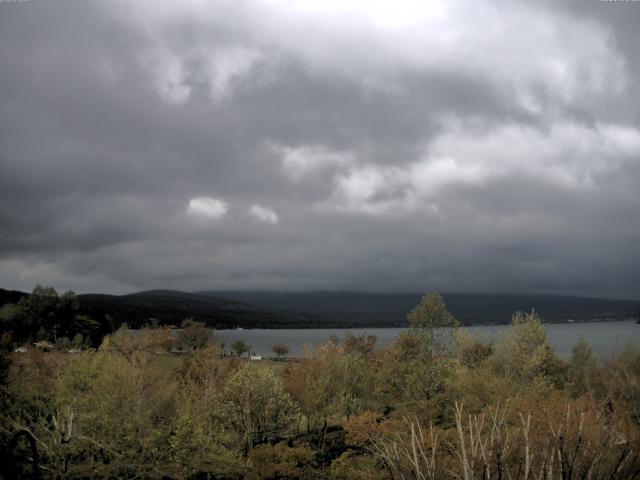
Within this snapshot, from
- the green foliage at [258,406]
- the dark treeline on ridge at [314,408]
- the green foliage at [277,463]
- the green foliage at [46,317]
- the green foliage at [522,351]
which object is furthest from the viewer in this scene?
the green foliage at [46,317]

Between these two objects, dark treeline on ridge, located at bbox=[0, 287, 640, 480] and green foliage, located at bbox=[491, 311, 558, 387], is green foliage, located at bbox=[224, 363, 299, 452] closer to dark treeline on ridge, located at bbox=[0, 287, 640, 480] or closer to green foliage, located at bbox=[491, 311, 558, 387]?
dark treeline on ridge, located at bbox=[0, 287, 640, 480]

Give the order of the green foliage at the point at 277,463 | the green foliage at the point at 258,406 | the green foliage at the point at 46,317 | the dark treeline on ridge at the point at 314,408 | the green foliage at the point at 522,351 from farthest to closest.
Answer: the green foliage at the point at 46,317 → the green foliage at the point at 522,351 → the green foliage at the point at 258,406 → the green foliage at the point at 277,463 → the dark treeline on ridge at the point at 314,408

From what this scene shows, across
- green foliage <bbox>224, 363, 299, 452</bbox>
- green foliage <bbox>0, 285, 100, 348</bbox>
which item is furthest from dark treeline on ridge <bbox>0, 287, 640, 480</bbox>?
green foliage <bbox>0, 285, 100, 348</bbox>

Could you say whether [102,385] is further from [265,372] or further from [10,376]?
[265,372]

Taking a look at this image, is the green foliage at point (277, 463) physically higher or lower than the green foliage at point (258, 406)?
lower

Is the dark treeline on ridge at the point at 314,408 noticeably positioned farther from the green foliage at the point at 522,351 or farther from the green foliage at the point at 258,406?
the green foliage at the point at 522,351

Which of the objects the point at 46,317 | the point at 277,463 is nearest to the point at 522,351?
the point at 277,463

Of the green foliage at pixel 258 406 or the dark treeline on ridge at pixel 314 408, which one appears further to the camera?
the green foliage at pixel 258 406

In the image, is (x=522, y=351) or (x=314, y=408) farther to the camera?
(x=522, y=351)

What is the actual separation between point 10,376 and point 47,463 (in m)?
16.0

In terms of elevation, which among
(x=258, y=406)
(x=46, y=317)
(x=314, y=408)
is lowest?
(x=314, y=408)

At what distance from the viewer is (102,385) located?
4544cm

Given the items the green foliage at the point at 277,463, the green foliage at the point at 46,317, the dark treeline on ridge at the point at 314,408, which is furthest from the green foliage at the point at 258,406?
the green foliage at the point at 46,317

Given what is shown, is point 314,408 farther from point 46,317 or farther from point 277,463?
point 46,317
